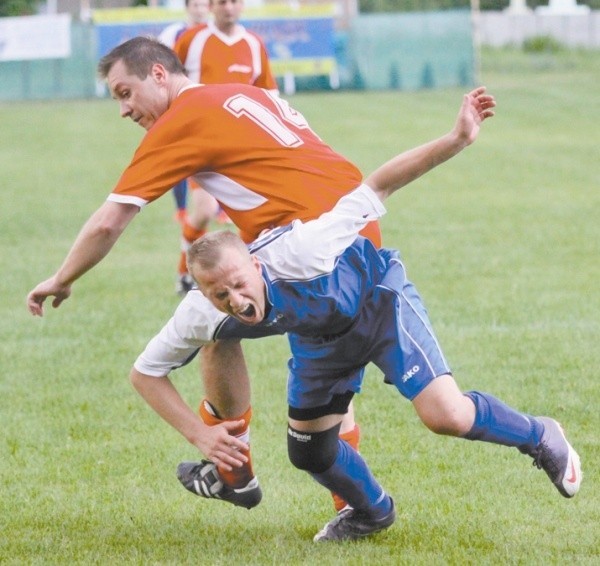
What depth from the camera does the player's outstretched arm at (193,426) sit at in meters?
4.62

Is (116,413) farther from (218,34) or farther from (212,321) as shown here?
(218,34)

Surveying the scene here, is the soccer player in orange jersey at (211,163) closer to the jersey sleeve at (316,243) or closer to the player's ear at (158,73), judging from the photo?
the player's ear at (158,73)

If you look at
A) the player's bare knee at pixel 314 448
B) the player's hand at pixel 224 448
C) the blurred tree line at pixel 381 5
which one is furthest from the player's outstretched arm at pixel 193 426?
the blurred tree line at pixel 381 5

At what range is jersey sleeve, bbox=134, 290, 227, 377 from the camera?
15.4ft

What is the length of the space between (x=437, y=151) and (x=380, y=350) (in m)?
0.75

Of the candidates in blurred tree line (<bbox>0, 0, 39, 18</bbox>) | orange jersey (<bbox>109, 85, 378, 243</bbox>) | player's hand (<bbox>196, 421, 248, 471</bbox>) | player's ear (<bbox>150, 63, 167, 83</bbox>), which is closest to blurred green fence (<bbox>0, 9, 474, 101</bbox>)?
blurred tree line (<bbox>0, 0, 39, 18</bbox>)

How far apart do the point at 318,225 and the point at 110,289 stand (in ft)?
20.5

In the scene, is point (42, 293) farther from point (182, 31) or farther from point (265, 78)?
point (182, 31)

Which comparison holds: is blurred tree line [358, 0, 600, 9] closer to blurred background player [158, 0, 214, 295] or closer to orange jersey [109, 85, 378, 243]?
blurred background player [158, 0, 214, 295]

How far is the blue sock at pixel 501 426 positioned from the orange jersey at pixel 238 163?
894 millimetres

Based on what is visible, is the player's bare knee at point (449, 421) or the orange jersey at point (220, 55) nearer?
the player's bare knee at point (449, 421)

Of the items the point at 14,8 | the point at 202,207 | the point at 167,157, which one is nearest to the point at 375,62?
the point at 14,8

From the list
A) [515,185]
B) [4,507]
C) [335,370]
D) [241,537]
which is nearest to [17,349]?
[4,507]

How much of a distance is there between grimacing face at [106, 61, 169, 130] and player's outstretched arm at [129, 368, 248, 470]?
96 cm
